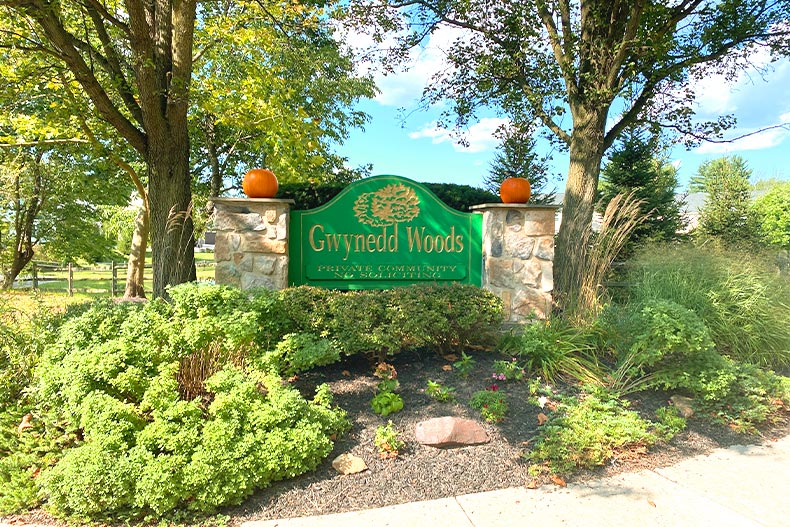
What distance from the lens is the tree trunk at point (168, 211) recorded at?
199 inches

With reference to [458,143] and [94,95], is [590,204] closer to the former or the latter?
[458,143]

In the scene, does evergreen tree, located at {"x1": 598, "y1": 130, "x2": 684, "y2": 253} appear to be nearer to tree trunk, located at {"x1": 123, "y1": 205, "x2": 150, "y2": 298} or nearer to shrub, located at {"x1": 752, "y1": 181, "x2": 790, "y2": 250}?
tree trunk, located at {"x1": 123, "y1": 205, "x2": 150, "y2": 298}

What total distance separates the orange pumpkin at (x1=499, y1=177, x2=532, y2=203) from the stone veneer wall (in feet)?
0.36

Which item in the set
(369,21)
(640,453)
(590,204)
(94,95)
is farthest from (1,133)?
(640,453)

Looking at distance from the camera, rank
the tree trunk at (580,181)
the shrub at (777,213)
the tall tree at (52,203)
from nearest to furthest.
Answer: the tree trunk at (580,181) < the tall tree at (52,203) < the shrub at (777,213)

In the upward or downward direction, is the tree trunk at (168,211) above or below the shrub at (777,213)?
below

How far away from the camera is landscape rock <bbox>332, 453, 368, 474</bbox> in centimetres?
244

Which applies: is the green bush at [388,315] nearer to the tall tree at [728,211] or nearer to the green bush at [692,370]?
the green bush at [692,370]

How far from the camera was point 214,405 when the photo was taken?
2373 mm

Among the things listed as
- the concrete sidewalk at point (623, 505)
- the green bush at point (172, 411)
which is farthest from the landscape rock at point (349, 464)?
the concrete sidewalk at point (623, 505)

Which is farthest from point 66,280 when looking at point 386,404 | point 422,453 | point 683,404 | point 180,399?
point 683,404

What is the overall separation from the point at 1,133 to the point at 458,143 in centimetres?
950

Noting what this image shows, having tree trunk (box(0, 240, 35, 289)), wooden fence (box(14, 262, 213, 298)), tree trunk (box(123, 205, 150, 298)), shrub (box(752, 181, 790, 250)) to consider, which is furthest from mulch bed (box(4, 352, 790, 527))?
shrub (box(752, 181, 790, 250))

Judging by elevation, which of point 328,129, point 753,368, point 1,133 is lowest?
point 753,368
